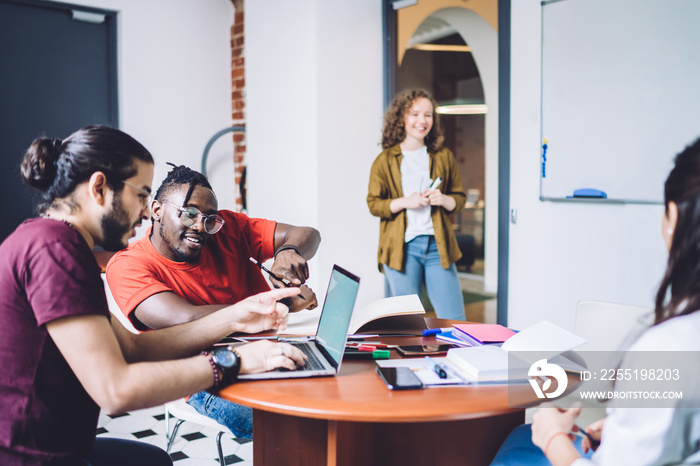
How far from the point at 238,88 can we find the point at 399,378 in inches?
151

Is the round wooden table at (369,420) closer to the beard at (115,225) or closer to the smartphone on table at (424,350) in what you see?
the smartphone on table at (424,350)

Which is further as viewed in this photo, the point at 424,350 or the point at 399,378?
the point at 424,350

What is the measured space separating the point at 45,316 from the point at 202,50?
3.83 m

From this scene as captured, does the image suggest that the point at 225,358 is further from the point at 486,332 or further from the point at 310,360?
the point at 486,332

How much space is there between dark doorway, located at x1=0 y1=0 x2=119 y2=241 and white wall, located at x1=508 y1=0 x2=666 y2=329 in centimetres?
286

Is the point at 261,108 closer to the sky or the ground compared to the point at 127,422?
closer to the sky

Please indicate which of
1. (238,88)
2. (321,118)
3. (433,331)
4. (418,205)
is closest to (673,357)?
(433,331)

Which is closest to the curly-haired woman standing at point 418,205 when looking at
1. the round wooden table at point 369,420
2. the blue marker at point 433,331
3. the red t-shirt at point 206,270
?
the red t-shirt at point 206,270

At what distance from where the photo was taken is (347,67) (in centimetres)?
387

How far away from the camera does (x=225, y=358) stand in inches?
51.2

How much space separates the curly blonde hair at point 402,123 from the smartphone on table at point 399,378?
79.8 inches

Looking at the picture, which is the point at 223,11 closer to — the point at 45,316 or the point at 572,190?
the point at 572,190

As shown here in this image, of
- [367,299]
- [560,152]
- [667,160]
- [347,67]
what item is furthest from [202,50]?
[667,160]

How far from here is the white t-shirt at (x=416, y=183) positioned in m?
3.08
